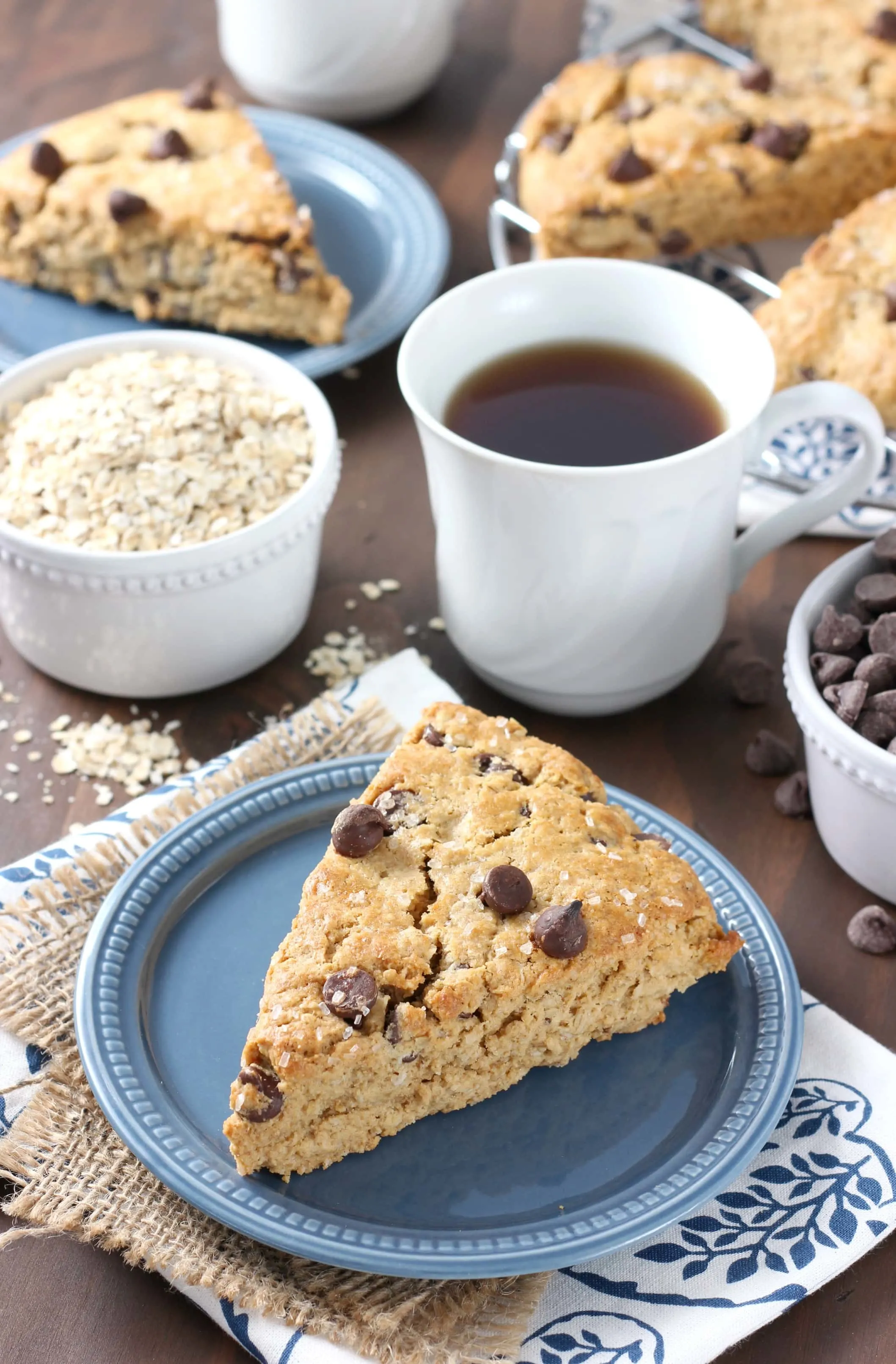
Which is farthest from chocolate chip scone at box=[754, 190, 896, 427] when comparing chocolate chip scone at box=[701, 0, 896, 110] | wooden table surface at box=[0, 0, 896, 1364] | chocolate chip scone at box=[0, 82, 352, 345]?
chocolate chip scone at box=[0, 82, 352, 345]

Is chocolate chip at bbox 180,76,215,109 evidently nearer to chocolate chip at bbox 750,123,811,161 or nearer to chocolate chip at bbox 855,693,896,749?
chocolate chip at bbox 750,123,811,161

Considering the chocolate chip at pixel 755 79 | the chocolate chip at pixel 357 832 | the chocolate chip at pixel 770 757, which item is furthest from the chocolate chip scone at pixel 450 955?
the chocolate chip at pixel 755 79

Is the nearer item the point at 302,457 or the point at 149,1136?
the point at 149,1136

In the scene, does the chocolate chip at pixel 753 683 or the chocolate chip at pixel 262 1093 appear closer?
the chocolate chip at pixel 262 1093

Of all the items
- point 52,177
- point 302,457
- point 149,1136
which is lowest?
point 149,1136

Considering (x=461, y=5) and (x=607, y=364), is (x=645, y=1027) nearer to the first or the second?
(x=607, y=364)

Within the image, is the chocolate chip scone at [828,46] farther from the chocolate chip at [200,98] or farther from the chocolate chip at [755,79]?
the chocolate chip at [200,98]

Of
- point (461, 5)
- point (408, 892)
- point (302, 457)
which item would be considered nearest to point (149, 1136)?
point (408, 892)
